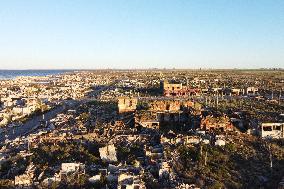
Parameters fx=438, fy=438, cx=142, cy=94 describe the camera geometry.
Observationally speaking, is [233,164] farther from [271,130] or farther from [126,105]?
[126,105]

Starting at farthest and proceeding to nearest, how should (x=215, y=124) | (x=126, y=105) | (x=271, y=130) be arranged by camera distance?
(x=126, y=105) < (x=215, y=124) < (x=271, y=130)

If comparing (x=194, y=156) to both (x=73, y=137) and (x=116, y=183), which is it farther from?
(x=73, y=137)

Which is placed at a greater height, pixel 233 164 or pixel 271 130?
pixel 271 130

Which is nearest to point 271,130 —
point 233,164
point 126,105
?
point 233,164

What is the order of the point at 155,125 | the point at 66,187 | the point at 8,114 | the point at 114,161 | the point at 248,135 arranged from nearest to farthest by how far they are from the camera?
the point at 66,187 → the point at 114,161 → the point at 248,135 → the point at 155,125 → the point at 8,114

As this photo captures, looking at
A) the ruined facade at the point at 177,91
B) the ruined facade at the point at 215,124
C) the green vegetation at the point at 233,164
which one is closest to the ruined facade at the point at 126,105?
the ruined facade at the point at 215,124

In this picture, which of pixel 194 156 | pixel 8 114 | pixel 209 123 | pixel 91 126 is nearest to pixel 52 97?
pixel 8 114

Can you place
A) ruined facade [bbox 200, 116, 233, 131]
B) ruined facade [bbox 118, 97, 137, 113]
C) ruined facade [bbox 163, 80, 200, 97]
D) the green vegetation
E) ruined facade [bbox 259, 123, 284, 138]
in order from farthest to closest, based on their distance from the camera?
1. ruined facade [bbox 163, 80, 200, 97]
2. ruined facade [bbox 118, 97, 137, 113]
3. ruined facade [bbox 200, 116, 233, 131]
4. ruined facade [bbox 259, 123, 284, 138]
5. the green vegetation

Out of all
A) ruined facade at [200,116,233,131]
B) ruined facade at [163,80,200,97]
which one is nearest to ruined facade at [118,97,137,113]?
ruined facade at [200,116,233,131]

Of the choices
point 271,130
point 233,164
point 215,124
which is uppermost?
point 215,124

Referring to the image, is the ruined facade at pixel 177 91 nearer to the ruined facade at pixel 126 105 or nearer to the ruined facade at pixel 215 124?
the ruined facade at pixel 126 105

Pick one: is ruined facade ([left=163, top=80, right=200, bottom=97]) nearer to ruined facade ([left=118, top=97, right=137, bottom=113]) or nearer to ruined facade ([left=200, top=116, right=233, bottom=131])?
ruined facade ([left=118, top=97, right=137, bottom=113])
